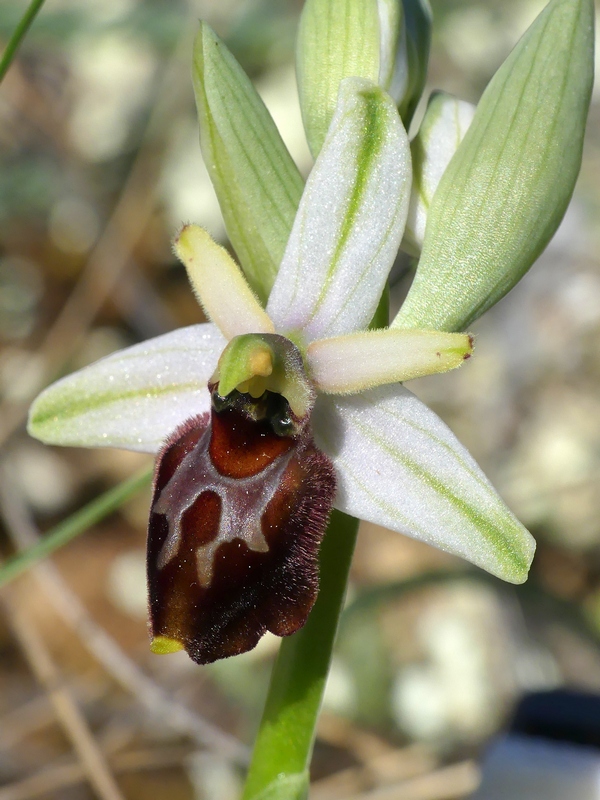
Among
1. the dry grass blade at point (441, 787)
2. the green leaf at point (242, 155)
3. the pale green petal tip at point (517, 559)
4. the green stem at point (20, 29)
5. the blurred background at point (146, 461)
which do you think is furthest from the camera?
the blurred background at point (146, 461)

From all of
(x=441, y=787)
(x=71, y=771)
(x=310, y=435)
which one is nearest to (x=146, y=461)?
(x=71, y=771)

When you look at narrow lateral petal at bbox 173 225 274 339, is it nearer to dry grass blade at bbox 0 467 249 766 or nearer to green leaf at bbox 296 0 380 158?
green leaf at bbox 296 0 380 158

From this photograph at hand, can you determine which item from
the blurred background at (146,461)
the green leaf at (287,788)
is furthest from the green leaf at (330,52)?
the blurred background at (146,461)

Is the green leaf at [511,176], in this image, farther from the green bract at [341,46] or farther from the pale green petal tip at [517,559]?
the pale green petal tip at [517,559]

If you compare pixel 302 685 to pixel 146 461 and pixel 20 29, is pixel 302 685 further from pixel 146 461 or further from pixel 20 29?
pixel 146 461

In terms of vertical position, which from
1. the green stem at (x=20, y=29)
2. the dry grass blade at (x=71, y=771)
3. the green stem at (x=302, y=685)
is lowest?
the dry grass blade at (x=71, y=771)

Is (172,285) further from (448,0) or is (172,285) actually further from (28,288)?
(448,0)
